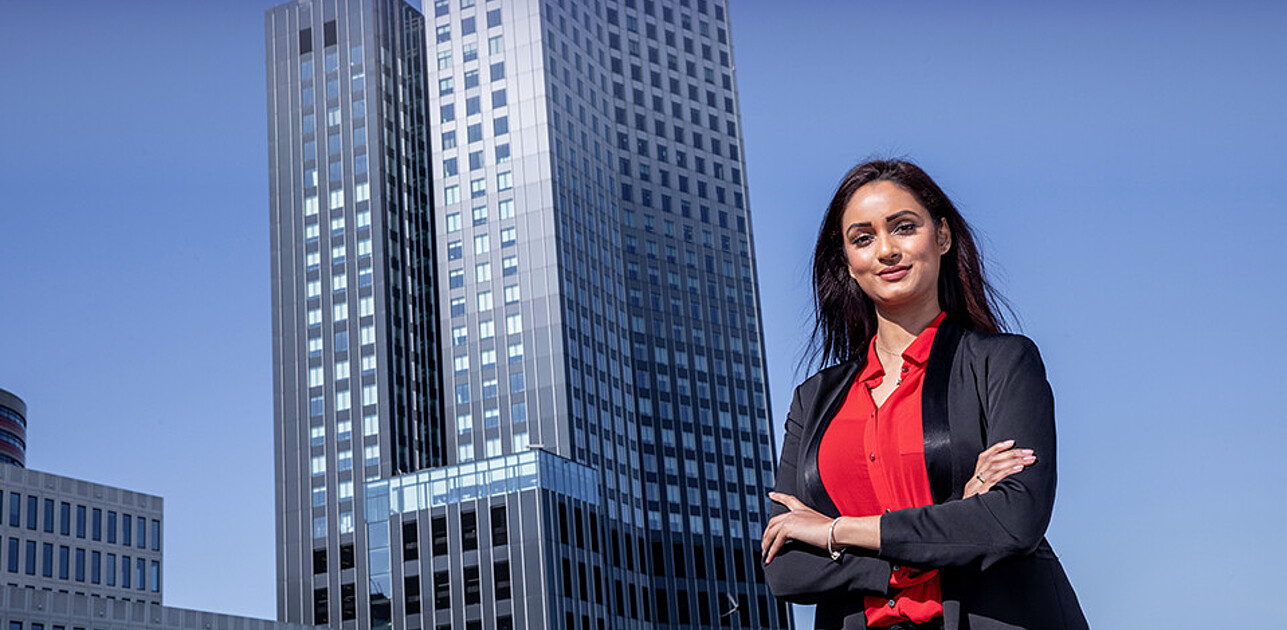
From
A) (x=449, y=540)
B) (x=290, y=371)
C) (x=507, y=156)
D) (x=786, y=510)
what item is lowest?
(x=786, y=510)

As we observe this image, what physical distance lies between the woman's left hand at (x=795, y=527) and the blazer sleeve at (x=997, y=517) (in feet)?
0.57

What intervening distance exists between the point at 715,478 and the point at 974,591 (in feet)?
389

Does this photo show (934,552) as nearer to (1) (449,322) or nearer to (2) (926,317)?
(2) (926,317)

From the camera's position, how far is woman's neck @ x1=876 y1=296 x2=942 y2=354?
12.0ft

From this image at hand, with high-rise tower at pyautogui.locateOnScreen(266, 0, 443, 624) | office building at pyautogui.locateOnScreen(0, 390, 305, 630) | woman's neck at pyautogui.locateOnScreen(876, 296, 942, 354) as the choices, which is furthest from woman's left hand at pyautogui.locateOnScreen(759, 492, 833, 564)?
high-rise tower at pyautogui.locateOnScreen(266, 0, 443, 624)

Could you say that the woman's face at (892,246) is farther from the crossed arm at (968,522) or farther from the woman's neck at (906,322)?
the crossed arm at (968,522)

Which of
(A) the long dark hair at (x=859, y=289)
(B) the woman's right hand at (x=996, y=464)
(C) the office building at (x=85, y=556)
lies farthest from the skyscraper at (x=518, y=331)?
(B) the woman's right hand at (x=996, y=464)

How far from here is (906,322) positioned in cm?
368

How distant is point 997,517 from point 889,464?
1.09ft

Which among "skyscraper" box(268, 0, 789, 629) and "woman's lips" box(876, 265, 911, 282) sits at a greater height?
"skyscraper" box(268, 0, 789, 629)

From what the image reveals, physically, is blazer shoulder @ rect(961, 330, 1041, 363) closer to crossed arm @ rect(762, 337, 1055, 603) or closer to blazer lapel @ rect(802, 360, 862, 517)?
crossed arm @ rect(762, 337, 1055, 603)

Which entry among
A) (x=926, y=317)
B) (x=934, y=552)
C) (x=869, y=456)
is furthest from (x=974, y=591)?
(x=926, y=317)

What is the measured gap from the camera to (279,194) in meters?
119

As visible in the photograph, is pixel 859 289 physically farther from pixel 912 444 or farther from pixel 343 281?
A: pixel 343 281
